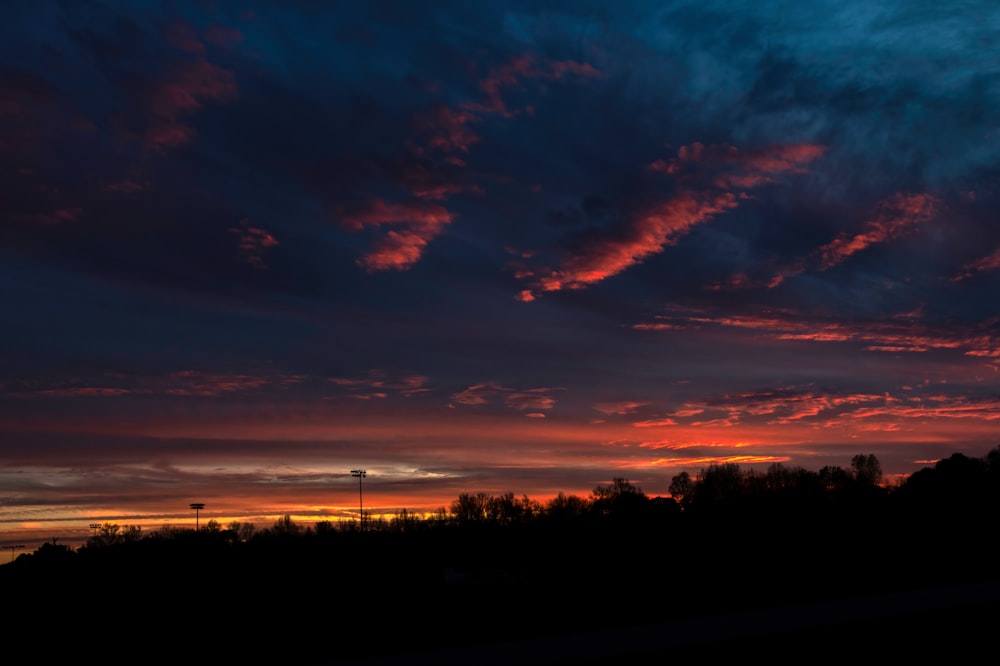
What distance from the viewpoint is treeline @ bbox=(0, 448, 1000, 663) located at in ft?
129

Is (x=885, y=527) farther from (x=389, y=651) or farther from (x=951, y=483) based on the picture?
(x=389, y=651)

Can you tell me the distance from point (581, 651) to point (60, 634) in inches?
1721

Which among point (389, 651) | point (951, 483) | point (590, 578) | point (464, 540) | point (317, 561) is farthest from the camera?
point (464, 540)

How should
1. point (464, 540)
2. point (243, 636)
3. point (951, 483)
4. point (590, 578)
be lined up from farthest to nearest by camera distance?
point (464, 540) → point (951, 483) → point (590, 578) → point (243, 636)

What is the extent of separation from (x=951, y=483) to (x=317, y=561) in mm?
56911

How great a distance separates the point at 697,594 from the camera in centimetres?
4797

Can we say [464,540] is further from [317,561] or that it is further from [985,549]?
[985,549]

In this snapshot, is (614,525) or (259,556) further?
(614,525)

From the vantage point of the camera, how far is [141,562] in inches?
2443

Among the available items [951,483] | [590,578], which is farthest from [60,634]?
[951,483]

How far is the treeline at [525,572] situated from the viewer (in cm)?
3919

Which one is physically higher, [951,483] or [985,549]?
[951,483]

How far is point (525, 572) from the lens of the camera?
56781 mm

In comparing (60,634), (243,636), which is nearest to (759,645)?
(243,636)
